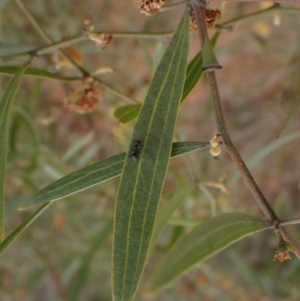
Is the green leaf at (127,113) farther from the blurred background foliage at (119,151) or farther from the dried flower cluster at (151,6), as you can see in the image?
the blurred background foliage at (119,151)

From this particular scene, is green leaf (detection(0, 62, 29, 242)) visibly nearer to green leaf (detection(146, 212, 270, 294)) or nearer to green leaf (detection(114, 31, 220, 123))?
green leaf (detection(114, 31, 220, 123))

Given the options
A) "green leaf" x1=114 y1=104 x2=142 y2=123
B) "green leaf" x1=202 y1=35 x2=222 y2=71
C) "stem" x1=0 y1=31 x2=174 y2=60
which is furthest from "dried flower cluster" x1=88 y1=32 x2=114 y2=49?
"green leaf" x1=202 y1=35 x2=222 y2=71

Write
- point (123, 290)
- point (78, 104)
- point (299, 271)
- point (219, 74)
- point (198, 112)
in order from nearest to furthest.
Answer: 1. point (123, 290)
2. point (78, 104)
3. point (299, 271)
4. point (198, 112)
5. point (219, 74)

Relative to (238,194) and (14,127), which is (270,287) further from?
(14,127)

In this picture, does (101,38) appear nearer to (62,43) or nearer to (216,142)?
(62,43)

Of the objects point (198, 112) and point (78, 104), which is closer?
point (78, 104)

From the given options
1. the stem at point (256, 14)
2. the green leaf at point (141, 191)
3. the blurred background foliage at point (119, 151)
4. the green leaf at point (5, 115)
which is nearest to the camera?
the green leaf at point (141, 191)

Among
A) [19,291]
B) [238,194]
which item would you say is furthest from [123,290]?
[238,194]

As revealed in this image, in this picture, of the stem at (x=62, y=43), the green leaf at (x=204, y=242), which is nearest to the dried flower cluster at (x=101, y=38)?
the stem at (x=62, y=43)
